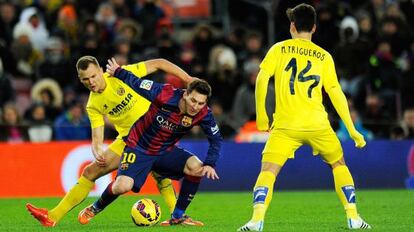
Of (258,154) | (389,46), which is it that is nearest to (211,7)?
(389,46)

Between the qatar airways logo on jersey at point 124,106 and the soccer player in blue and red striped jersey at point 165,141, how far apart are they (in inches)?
25.9

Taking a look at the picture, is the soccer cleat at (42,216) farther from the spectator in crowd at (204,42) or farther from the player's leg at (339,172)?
the spectator in crowd at (204,42)

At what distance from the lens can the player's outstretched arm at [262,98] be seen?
33.3 feet

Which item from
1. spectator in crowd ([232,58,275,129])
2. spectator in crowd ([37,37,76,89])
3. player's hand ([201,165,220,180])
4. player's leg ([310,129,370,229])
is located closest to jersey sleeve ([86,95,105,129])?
player's hand ([201,165,220,180])

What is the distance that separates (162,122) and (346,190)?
2.04m

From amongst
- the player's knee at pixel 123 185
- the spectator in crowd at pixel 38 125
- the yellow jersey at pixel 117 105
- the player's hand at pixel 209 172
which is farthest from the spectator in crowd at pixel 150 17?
the player's hand at pixel 209 172

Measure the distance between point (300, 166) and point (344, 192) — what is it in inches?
319

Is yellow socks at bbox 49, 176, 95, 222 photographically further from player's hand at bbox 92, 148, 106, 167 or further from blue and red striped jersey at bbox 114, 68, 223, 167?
blue and red striped jersey at bbox 114, 68, 223, 167

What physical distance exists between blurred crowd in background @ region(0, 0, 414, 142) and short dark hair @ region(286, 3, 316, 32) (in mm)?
8530

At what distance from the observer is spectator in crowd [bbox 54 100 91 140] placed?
18750 millimetres

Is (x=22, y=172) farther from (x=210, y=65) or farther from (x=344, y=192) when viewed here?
(x=344, y=192)

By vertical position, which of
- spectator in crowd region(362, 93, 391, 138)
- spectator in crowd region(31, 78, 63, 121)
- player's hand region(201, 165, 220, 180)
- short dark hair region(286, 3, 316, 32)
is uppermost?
short dark hair region(286, 3, 316, 32)

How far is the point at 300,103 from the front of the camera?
10344mm

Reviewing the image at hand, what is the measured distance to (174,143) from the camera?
11.4 meters
